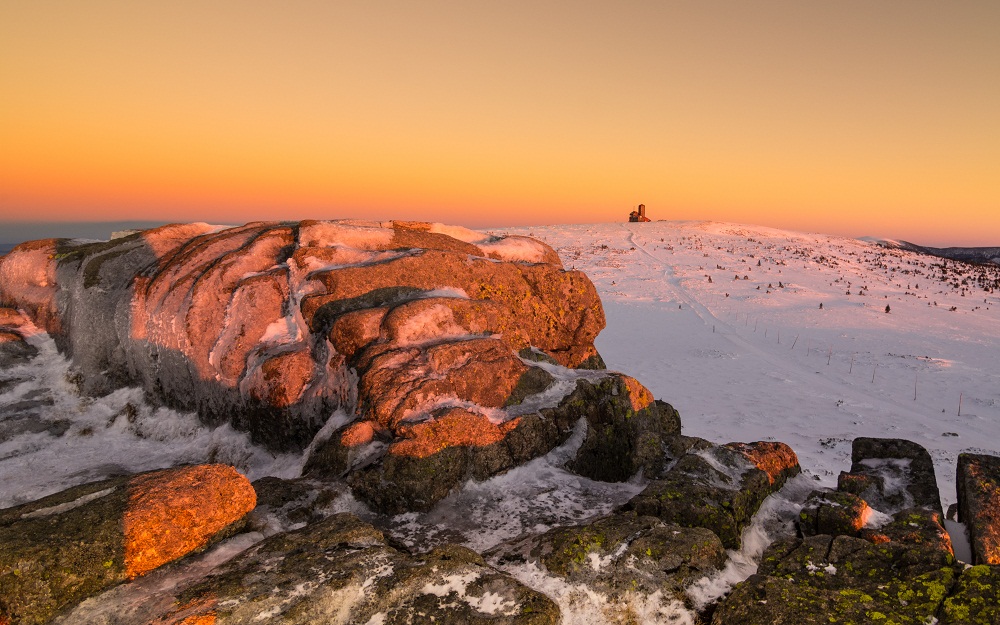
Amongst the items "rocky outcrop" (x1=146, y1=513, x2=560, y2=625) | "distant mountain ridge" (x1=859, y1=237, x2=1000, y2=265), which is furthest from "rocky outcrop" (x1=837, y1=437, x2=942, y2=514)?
"distant mountain ridge" (x1=859, y1=237, x2=1000, y2=265)

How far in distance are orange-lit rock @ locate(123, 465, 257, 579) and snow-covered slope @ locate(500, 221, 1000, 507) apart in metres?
10.0

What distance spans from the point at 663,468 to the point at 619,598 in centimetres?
368

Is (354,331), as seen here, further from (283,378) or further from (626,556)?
(626,556)

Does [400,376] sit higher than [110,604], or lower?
higher

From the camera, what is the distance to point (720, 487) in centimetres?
707

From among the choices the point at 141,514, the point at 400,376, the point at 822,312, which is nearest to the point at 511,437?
the point at 400,376

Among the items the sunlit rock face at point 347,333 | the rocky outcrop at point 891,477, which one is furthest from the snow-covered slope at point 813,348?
the sunlit rock face at point 347,333

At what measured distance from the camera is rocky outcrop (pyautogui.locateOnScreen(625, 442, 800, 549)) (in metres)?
6.32

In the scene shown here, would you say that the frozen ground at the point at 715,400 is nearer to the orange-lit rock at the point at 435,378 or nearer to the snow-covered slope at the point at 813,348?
the snow-covered slope at the point at 813,348

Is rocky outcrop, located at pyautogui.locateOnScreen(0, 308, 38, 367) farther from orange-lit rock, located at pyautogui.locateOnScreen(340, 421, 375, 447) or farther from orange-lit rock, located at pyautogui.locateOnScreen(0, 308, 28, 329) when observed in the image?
orange-lit rock, located at pyautogui.locateOnScreen(340, 421, 375, 447)

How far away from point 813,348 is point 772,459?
1846 centimetres

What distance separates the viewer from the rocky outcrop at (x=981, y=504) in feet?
19.7

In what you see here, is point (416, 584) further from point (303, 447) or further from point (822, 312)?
point (822, 312)

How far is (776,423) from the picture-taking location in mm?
15703
